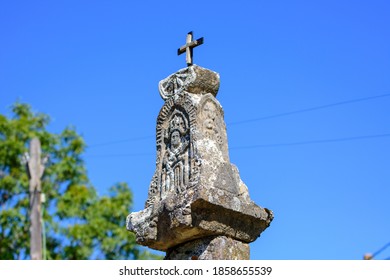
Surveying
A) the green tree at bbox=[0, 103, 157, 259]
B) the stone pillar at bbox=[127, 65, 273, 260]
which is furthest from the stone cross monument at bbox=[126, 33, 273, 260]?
the green tree at bbox=[0, 103, 157, 259]

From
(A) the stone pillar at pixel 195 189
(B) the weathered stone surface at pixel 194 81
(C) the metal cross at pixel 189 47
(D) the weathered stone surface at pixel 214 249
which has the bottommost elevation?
(D) the weathered stone surface at pixel 214 249

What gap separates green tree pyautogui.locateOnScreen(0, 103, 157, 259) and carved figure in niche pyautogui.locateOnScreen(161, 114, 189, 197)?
1470 cm

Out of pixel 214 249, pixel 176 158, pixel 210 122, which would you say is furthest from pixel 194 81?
pixel 214 249

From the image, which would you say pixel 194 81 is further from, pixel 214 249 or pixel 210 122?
pixel 214 249

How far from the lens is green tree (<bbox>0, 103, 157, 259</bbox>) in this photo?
22.1 metres

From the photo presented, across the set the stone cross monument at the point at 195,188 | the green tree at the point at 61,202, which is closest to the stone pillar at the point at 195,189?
the stone cross monument at the point at 195,188

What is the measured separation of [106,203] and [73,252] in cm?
186

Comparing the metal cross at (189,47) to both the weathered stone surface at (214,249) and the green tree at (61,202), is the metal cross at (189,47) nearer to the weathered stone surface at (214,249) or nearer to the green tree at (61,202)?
the weathered stone surface at (214,249)

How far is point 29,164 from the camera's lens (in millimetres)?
16781

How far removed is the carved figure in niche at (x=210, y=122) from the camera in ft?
24.5

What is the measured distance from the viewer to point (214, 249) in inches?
273

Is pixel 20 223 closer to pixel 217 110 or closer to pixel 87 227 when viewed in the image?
pixel 87 227
